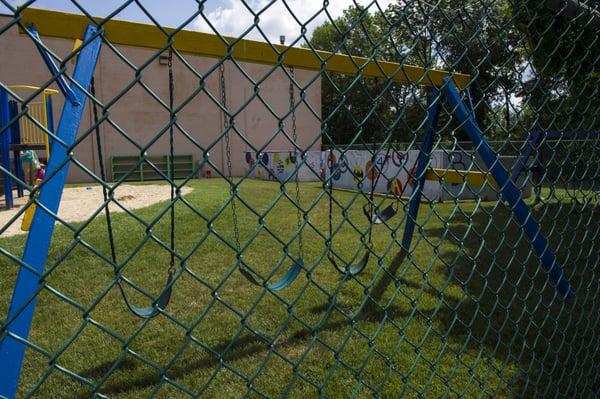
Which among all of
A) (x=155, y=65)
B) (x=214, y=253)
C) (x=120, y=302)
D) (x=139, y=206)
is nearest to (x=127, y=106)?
(x=155, y=65)

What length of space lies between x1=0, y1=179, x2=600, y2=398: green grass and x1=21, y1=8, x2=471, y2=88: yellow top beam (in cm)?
85

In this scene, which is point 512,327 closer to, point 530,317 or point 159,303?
point 530,317

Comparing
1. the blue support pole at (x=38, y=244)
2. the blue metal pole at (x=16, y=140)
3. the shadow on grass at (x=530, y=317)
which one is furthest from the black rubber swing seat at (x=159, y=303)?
the blue metal pole at (x=16, y=140)

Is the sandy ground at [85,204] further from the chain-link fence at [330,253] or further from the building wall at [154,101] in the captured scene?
the building wall at [154,101]

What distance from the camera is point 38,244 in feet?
4.57

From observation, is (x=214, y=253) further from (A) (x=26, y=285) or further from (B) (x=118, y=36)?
(A) (x=26, y=285)

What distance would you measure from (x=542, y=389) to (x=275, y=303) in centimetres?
178

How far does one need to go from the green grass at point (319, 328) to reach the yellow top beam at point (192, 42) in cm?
85

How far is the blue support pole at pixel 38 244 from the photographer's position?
1.16 metres

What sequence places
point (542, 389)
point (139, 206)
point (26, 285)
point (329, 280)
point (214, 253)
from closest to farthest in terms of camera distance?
point (26, 285), point (542, 389), point (329, 280), point (214, 253), point (139, 206)

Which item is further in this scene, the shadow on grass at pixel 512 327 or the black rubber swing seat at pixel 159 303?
the shadow on grass at pixel 512 327

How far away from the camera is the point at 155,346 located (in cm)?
268

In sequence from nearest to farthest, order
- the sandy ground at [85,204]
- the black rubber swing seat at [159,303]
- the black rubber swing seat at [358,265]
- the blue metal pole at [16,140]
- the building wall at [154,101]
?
1. the black rubber swing seat at [159,303]
2. the black rubber swing seat at [358,265]
3. the sandy ground at [85,204]
4. the blue metal pole at [16,140]
5. the building wall at [154,101]

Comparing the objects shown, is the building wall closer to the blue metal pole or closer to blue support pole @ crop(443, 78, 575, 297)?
the blue metal pole
